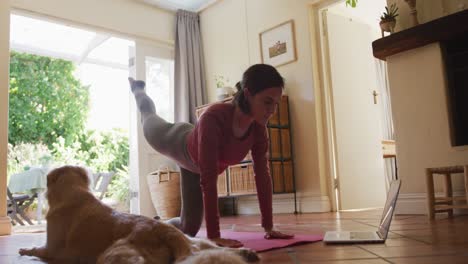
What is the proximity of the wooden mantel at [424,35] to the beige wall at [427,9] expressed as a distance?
0.69 feet

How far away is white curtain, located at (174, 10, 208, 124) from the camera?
5.20 meters

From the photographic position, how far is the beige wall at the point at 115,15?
4461 mm

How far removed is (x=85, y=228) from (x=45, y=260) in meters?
0.31

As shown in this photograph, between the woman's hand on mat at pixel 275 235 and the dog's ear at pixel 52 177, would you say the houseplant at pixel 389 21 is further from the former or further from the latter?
the dog's ear at pixel 52 177

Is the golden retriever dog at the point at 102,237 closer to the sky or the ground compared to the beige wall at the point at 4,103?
closer to the ground

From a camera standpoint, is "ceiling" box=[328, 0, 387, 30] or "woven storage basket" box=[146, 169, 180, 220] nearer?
"woven storage basket" box=[146, 169, 180, 220]

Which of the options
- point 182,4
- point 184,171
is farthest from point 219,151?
point 182,4

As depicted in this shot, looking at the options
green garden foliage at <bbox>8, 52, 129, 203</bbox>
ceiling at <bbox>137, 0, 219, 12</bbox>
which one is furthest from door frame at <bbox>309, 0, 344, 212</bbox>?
green garden foliage at <bbox>8, 52, 129, 203</bbox>

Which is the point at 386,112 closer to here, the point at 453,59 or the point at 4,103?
the point at 453,59

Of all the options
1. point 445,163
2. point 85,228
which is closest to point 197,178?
point 85,228

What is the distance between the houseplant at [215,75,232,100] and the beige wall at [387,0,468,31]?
197cm

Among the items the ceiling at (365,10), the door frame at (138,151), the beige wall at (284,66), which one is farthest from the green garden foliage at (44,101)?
the ceiling at (365,10)

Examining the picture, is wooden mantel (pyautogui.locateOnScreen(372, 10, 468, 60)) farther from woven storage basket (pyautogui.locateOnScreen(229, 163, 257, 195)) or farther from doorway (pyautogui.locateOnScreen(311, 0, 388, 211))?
woven storage basket (pyautogui.locateOnScreen(229, 163, 257, 195))

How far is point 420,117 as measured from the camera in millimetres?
3043
